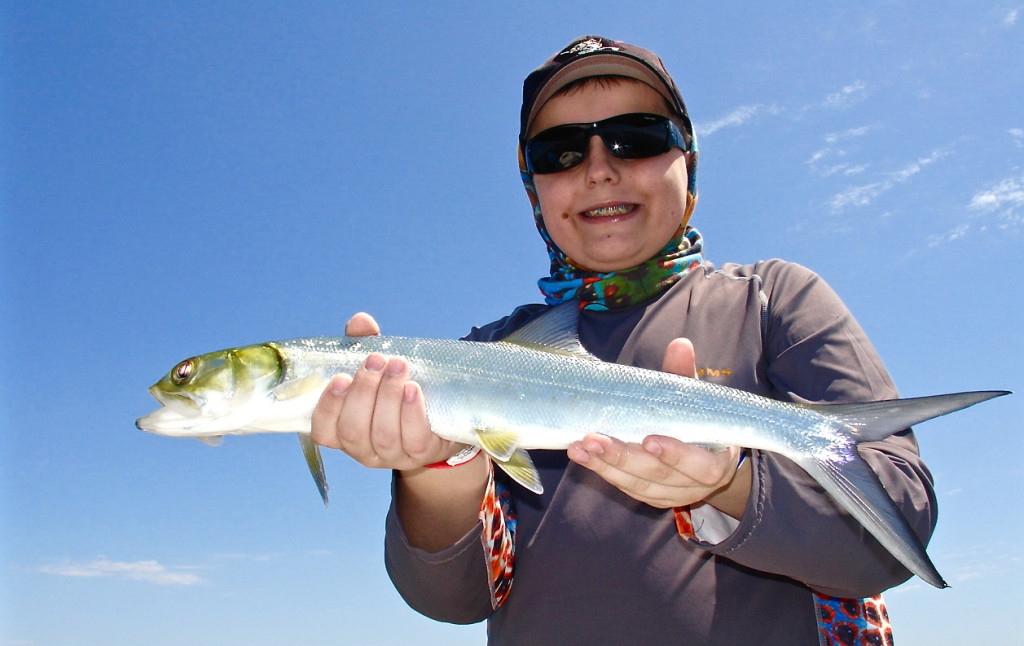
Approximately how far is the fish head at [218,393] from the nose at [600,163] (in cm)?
260

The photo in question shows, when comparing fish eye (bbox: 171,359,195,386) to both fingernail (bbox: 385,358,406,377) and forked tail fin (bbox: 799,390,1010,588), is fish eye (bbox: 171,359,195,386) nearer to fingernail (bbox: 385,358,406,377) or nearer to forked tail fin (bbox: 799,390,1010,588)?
fingernail (bbox: 385,358,406,377)

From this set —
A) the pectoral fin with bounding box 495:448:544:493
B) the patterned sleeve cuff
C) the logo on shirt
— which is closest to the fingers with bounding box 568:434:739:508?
the pectoral fin with bounding box 495:448:544:493

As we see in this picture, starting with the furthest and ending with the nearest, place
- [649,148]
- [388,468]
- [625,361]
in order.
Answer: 1. [649,148]
2. [625,361]
3. [388,468]

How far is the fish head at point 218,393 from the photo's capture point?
13.0 feet

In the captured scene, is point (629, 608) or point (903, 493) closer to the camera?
point (903, 493)

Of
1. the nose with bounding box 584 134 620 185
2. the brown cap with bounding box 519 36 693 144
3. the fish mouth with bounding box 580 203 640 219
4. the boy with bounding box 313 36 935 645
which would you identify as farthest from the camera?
the brown cap with bounding box 519 36 693 144

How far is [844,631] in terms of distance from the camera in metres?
3.68

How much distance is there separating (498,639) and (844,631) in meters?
1.99

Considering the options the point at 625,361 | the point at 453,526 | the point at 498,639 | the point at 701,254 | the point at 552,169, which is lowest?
the point at 498,639

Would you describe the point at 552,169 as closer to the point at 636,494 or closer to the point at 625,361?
the point at 625,361

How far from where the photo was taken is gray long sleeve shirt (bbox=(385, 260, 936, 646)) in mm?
3209

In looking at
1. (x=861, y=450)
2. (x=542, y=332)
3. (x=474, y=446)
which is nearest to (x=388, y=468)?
(x=474, y=446)

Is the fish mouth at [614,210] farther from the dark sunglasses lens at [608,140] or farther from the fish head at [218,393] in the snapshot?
the fish head at [218,393]

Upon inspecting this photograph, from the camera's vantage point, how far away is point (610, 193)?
5.17 metres
